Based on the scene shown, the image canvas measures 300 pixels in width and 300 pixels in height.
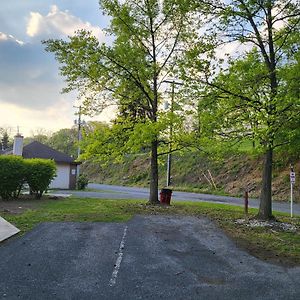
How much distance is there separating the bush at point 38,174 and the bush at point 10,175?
0.36 meters

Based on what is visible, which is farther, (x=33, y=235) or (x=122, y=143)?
(x=122, y=143)

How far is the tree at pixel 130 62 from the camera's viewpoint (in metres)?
16.5

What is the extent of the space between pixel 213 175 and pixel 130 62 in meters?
22.4

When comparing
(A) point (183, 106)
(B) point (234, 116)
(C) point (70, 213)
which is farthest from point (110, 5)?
(C) point (70, 213)

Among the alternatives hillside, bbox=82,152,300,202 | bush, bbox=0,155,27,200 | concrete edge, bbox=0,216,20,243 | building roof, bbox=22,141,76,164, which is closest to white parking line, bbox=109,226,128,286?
concrete edge, bbox=0,216,20,243

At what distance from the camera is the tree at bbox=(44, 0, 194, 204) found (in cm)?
1653

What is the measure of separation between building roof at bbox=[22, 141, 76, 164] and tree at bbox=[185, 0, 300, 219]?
22.0 metres

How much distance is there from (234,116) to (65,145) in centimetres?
6524

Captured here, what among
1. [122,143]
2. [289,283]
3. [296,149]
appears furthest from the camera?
[122,143]

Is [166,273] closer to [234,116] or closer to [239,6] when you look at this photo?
[234,116]

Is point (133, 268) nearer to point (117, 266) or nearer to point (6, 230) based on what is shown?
point (117, 266)

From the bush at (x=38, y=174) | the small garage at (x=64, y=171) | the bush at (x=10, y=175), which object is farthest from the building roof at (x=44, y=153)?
the bush at (x=10, y=175)

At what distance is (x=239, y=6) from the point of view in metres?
12.7

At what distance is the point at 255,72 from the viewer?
41.2ft
